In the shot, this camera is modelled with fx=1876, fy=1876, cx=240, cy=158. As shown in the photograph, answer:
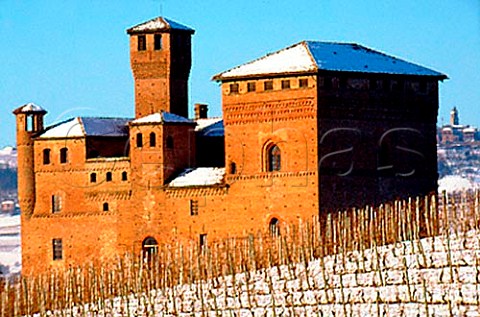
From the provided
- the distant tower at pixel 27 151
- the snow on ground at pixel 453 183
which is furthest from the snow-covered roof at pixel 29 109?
the snow on ground at pixel 453 183

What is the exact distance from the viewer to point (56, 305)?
174ft

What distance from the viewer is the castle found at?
192ft

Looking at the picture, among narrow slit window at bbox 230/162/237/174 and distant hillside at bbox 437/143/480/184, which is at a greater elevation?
distant hillside at bbox 437/143/480/184

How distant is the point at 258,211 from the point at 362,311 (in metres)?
18.9

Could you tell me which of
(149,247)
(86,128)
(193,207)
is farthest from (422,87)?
(86,128)

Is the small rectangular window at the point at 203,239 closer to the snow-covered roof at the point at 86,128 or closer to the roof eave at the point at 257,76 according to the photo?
the roof eave at the point at 257,76

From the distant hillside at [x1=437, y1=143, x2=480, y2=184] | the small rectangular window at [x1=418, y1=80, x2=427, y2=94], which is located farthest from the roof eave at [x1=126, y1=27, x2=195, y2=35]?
the distant hillside at [x1=437, y1=143, x2=480, y2=184]

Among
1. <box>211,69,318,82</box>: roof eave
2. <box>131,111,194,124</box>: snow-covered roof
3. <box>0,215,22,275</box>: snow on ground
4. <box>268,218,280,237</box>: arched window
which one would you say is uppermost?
<box>211,69,318,82</box>: roof eave

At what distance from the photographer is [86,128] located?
65.4 m

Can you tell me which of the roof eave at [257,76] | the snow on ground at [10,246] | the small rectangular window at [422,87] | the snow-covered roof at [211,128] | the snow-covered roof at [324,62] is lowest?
the snow on ground at [10,246]

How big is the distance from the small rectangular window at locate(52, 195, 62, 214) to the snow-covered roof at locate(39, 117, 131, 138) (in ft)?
7.10

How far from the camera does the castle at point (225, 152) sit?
58500 millimetres

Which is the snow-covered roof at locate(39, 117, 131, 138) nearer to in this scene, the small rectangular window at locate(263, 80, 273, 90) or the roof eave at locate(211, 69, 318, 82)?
the roof eave at locate(211, 69, 318, 82)

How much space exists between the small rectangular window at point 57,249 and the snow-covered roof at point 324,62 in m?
8.98
